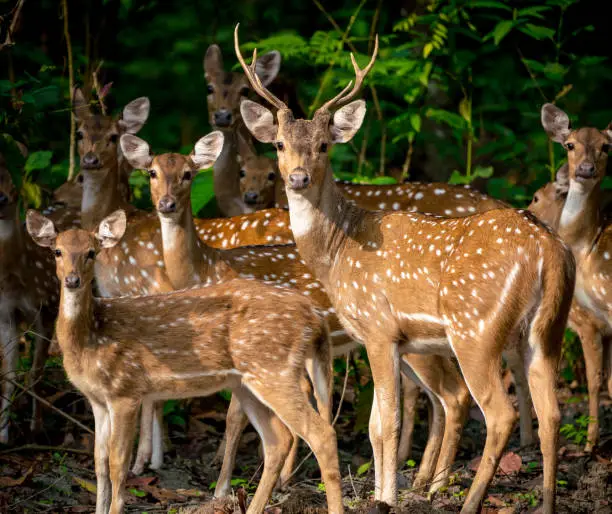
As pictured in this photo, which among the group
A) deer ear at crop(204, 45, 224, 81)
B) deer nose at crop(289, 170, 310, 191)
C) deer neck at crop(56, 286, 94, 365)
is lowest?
deer neck at crop(56, 286, 94, 365)

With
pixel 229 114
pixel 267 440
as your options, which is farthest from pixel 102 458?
pixel 229 114

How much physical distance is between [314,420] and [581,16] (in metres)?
6.33

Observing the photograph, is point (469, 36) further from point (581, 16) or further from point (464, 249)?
point (464, 249)

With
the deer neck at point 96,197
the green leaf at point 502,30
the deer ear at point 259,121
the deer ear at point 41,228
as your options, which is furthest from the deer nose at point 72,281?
the green leaf at point 502,30

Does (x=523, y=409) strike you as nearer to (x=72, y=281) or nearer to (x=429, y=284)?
(x=429, y=284)

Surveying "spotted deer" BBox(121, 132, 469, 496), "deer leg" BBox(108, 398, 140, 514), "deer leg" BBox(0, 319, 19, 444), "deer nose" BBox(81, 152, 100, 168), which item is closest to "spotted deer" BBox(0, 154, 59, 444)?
"deer leg" BBox(0, 319, 19, 444)

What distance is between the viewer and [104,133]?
870cm

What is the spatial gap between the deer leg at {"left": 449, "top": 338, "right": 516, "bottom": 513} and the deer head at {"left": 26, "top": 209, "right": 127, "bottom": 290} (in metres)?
1.92

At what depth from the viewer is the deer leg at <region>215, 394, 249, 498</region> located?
7195 mm

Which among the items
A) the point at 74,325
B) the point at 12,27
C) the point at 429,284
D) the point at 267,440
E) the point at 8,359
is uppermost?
the point at 12,27

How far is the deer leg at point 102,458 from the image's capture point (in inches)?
256

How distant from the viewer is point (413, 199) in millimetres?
8820

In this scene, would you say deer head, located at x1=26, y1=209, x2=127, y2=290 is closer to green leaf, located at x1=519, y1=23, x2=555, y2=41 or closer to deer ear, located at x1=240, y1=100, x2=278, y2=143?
deer ear, located at x1=240, y1=100, x2=278, y2=143

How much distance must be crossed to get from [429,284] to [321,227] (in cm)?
89
